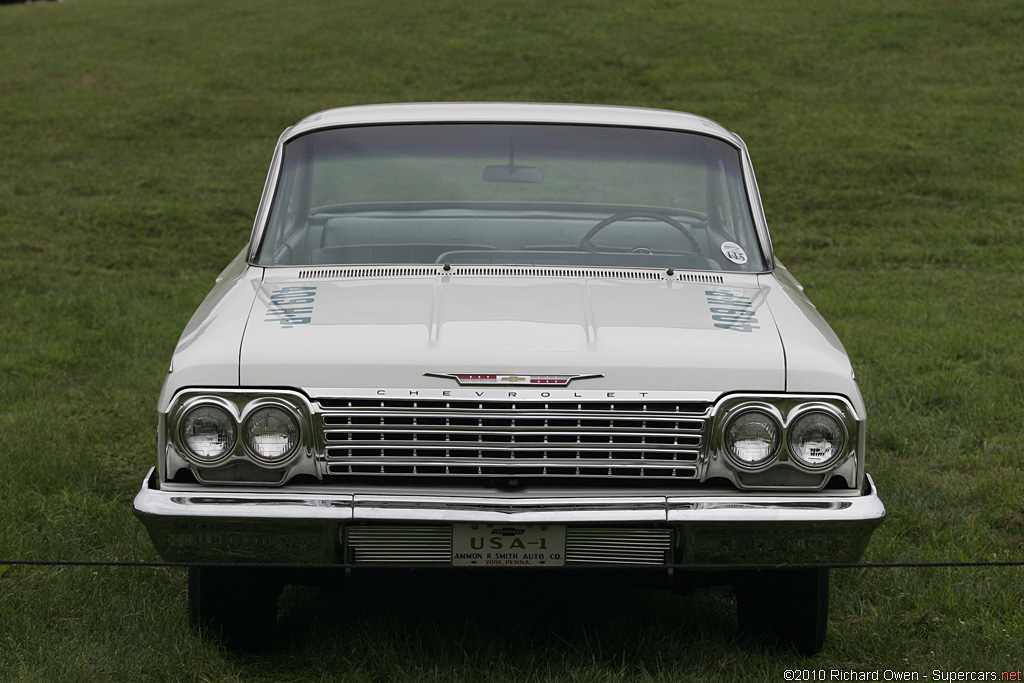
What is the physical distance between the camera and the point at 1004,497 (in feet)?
15.0

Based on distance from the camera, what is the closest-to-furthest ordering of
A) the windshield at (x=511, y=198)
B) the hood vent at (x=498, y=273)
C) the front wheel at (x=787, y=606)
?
the front wheel at (x=787, y=606)
the hood vent at (x=498, y=273)
the windshield at (x=511, y=198)

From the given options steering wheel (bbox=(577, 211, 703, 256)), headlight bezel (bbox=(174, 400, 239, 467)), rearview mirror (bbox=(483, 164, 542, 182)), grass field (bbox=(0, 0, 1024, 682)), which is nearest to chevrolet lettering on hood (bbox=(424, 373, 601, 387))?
headlight bezel (bbox=(174, 400, 239, 467))

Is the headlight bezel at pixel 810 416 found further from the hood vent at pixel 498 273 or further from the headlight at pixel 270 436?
the headlight at pixel 270 436

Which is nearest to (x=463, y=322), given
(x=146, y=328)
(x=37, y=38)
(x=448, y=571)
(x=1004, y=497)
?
(x=448, y=571)

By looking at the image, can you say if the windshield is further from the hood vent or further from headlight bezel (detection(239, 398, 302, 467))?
headlight bezel (detection(239, 398, 302, 467))

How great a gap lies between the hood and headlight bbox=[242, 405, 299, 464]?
8 cm

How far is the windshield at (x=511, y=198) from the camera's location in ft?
12.5

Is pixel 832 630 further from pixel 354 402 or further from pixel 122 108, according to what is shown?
pixel 122 108

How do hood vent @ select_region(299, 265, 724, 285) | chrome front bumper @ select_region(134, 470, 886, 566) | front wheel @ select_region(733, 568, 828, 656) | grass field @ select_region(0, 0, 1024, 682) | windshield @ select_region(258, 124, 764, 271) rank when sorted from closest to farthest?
chrome front bumper @ select_region(134, 470, 886, 566), front wheel @ select_region(733, 568, 828, 656), grass field @ select_region(0, 0, 1024, 682), hood vent @ select_region(299, 265, 724, 285), windshield @ select_region(258, 124, 764, 271)

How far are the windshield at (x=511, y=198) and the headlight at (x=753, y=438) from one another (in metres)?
1.05

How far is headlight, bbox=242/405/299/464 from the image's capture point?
277 cm

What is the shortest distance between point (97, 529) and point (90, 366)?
2.90 m

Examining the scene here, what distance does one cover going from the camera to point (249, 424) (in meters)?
2.77

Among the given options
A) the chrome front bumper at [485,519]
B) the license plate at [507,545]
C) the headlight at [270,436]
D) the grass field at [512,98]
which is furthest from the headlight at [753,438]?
the headlight at [270,436]
